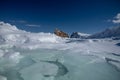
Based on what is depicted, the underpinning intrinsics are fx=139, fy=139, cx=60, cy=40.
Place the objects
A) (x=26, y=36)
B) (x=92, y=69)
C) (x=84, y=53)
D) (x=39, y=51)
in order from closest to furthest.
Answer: (x=92, y=69) < (x=84, y=53) < (x=39, y=51) < (x=26, y=36)

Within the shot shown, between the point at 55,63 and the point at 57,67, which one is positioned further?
the point at 55,63

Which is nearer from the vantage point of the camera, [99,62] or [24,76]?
[24,76]

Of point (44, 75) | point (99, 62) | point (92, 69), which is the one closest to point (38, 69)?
point (44, 75)

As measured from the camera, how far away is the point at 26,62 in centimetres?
579

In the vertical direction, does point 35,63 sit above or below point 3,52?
below

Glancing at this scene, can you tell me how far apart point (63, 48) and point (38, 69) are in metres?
2.04

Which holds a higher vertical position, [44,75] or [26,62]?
[26,62]

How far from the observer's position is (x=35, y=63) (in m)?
5.68

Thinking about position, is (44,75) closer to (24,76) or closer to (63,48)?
(24,76)

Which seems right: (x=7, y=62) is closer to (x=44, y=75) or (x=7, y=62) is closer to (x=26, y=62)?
(x=26, y=62)

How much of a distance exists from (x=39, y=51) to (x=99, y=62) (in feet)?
9.24

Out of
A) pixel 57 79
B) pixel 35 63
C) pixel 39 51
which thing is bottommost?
pixel 57 79

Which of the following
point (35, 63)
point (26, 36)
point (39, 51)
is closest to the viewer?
point (35, 63)

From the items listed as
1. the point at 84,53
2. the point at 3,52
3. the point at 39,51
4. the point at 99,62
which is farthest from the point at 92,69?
the point at 3,52
